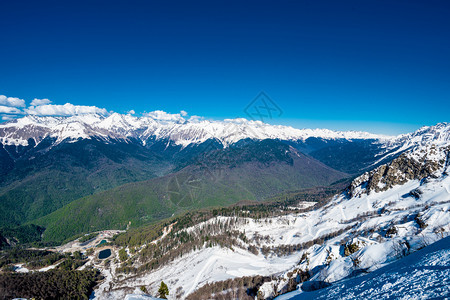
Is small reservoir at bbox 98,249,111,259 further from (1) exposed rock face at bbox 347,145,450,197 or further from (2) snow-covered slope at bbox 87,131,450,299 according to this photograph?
(1) exposed rock face at bbox 347,145,450,197

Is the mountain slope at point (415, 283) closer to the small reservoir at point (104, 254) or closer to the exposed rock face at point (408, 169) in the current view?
the exposed rock face at point (408, 169)

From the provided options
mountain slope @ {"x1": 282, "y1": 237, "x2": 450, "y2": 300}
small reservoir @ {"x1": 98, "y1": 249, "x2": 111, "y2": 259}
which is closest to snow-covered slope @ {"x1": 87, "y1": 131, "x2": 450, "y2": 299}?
mountain slope @ {"x1": 282, "y1": 237, "x2": 450, "y2": 300}

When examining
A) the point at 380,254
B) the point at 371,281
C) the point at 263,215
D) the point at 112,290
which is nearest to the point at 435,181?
the point at 263,215

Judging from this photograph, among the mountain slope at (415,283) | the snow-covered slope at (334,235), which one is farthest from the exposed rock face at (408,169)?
the mountain slope at (415,283)

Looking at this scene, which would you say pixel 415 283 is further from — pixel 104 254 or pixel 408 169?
pixel 104 254

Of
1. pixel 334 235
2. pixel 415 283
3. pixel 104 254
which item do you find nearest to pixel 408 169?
pixel 334 235
